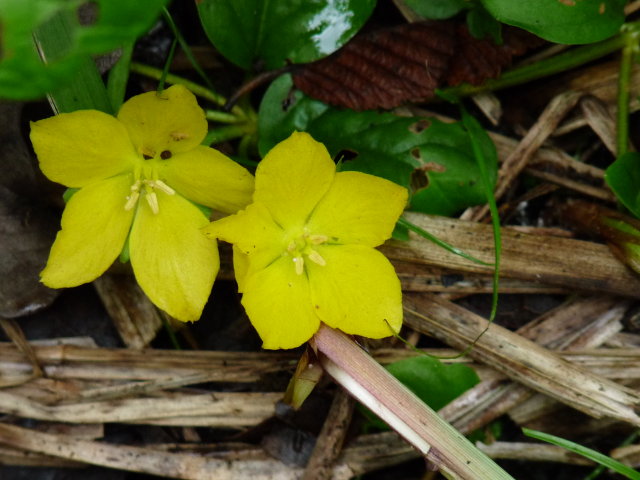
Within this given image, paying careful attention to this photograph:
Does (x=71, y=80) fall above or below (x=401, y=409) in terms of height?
above

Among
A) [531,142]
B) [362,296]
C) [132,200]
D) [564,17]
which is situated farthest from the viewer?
[531,142]

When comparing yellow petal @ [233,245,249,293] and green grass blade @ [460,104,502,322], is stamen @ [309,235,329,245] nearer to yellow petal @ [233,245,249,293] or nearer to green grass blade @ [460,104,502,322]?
yellow petal @ [233,245,249,293]

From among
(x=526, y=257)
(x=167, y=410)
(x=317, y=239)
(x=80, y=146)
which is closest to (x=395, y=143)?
(x=317, y=239)

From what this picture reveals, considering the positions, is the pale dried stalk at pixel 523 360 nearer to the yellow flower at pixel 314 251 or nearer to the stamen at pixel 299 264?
the yellow flower at pixel 314 251

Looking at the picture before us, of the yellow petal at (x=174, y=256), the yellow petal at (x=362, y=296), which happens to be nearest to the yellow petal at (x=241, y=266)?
the yellow petal at (x=174, y=256)

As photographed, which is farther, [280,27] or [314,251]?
[280,27]

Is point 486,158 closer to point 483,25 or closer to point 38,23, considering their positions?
point 483,25
